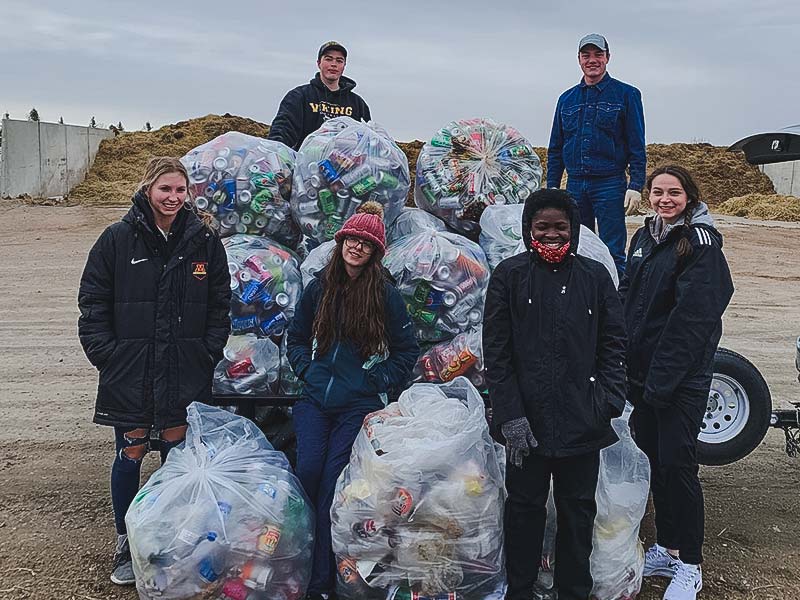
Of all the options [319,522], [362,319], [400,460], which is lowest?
[319,522]

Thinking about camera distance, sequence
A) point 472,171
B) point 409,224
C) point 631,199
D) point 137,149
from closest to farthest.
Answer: point 409,224 → point 472,171 → point 631,199 → point 137,149

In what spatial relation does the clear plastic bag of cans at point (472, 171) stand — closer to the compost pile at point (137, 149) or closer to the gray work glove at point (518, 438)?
the gray work glove at point (518, 438)

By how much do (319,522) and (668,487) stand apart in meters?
1.46

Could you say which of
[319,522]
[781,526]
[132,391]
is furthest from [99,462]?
[781,526]

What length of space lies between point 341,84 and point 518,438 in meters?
3.19

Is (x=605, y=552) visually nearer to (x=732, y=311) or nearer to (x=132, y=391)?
(x=132, y=391)

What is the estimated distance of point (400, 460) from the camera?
313 cm

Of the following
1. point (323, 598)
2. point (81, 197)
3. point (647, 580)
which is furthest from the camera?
point (81, 197)

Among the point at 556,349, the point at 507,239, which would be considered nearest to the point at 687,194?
the point at 556,349

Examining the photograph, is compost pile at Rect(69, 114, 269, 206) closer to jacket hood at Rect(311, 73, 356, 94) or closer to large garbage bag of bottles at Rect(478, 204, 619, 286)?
jacket hood at Rect(311, 73, 356, 94)

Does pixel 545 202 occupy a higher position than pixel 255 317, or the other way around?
pixel 545 202

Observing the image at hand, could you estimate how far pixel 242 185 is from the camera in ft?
13.9

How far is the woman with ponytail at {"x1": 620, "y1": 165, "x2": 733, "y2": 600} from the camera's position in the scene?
3.18m

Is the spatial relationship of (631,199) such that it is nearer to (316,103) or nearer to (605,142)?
(605,142)
